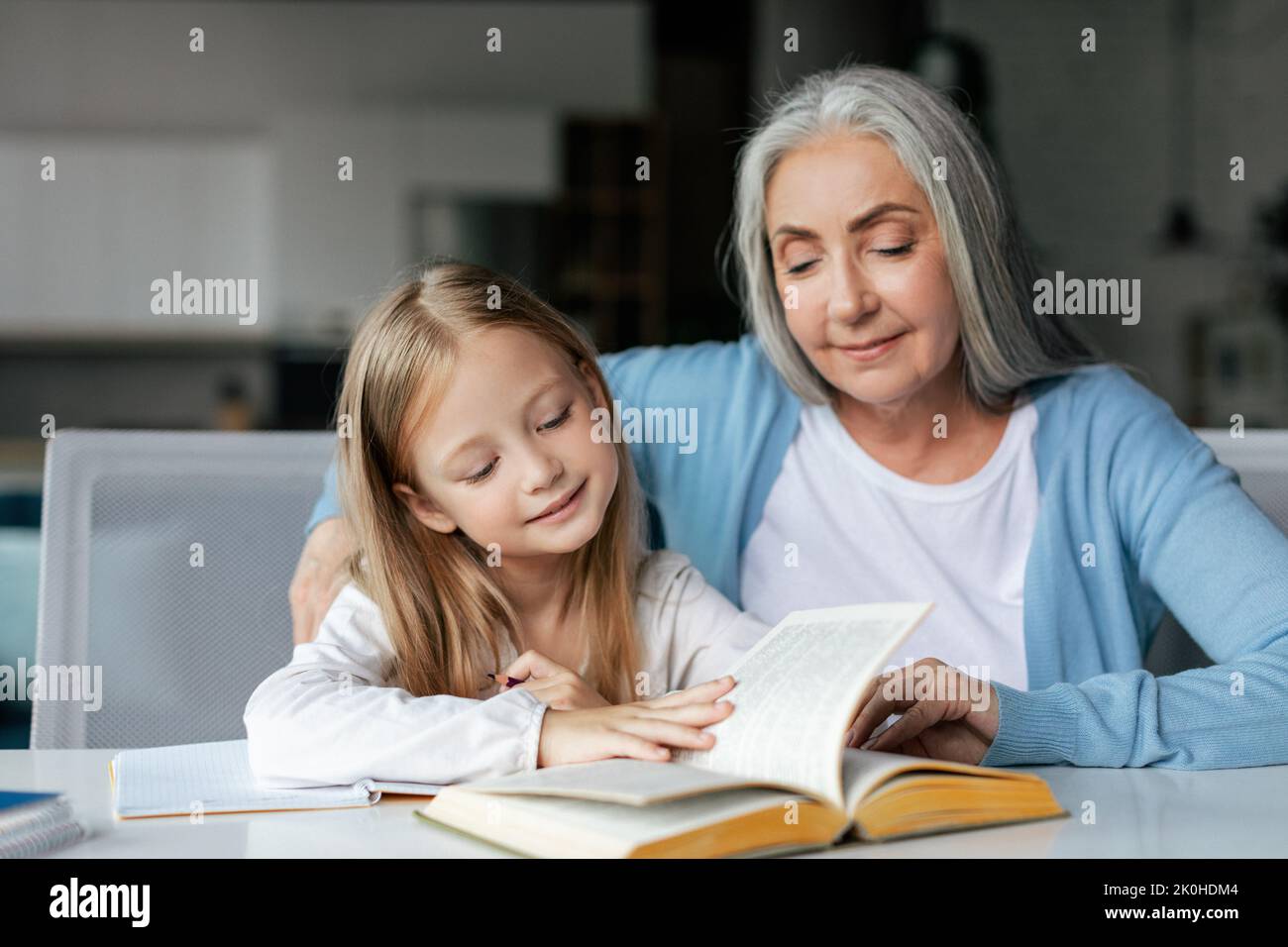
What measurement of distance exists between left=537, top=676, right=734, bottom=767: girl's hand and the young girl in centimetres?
2

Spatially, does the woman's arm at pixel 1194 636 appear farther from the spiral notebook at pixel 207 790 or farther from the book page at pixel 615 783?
the spiral notebook at pixel 207 790

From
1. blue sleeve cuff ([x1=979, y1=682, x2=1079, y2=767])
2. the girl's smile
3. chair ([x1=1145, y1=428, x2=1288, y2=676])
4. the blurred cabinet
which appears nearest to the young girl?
the girl's smile

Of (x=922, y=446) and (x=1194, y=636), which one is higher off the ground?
(x=922, y=446)

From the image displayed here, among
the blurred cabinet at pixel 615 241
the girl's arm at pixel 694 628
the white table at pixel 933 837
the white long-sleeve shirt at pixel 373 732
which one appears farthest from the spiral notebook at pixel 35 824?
the blurred cabinet at pixel 615 241

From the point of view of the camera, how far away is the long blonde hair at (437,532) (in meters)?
1.28

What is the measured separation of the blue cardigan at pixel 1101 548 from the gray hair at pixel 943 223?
58 millimetres

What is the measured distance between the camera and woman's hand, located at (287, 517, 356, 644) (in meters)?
1.43

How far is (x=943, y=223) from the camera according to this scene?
1495 mm

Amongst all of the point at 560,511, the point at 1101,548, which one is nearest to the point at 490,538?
the point at 560,511

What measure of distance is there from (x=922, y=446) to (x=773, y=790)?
2.87ft

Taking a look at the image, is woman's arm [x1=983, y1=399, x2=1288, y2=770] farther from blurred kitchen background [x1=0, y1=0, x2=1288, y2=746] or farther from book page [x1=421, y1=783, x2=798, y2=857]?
blurred kitchen background [x1=0, y1=0, x2=1288, y2=746]

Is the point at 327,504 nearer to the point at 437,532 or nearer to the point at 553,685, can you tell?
the point at 437,532

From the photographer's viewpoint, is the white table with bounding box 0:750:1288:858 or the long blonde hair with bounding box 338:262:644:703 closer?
the white table with bounding box 0:750:1288:858
